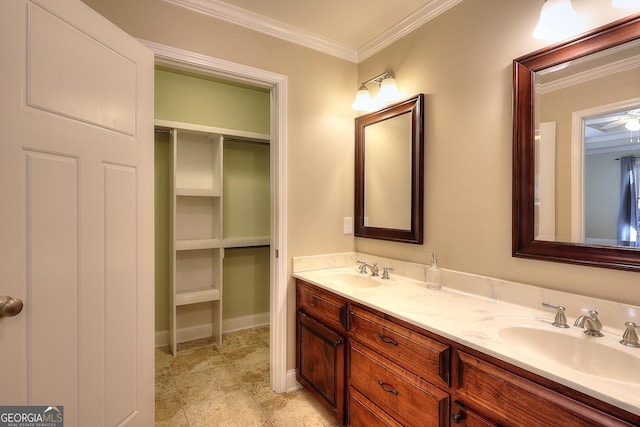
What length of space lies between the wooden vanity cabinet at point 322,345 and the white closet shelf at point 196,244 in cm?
108

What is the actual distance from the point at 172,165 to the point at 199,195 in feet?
1.10

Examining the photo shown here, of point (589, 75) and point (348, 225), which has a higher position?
point (589, 75)

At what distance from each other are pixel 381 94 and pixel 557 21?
101 cm

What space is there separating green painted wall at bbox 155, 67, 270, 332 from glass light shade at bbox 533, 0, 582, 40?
8.33 ft

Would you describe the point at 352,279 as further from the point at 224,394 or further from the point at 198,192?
the point at 198,192

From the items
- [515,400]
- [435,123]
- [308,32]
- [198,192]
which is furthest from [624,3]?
[198,192]

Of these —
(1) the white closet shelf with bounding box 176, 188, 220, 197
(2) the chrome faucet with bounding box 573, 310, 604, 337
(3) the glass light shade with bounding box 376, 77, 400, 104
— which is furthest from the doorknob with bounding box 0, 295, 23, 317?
(3) the glass light shade with bounding box 376, 77, 400, 104

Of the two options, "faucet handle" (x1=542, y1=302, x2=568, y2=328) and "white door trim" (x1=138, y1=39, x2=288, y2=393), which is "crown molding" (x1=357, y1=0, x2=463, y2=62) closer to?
"white door trim" (x1=138, y1=39, x2=288, y2=393)

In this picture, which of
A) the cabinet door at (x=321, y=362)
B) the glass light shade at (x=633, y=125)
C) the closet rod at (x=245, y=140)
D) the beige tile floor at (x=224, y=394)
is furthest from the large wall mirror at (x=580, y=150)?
the closet rod at (x=245, y=140)

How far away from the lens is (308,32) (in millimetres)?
2213

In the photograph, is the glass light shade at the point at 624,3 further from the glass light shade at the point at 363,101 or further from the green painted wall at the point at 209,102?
the green painted wall at the point at 209,102

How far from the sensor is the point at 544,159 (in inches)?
54.6

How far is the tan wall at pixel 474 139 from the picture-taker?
1457 millimetres

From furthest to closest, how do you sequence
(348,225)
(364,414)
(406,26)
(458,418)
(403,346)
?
(348,225), (406,26), (364,414), (403,346), (458,418)
